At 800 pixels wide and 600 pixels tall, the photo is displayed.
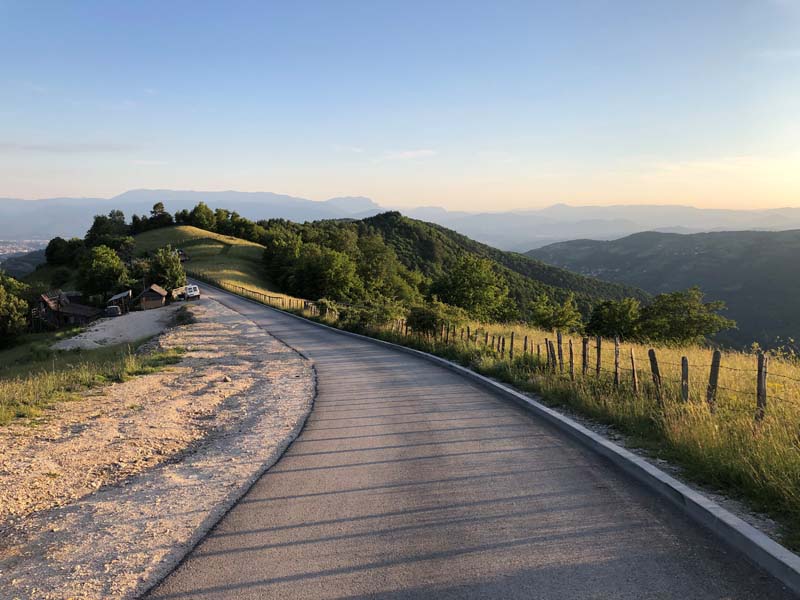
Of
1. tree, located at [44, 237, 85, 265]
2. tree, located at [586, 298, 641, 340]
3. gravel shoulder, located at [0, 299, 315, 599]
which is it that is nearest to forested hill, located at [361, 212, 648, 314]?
tree, located at [586, 298, 641, 340]

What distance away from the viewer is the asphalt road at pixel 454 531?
143 inches


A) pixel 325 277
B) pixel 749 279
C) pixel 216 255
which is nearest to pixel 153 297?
pixel 325 277

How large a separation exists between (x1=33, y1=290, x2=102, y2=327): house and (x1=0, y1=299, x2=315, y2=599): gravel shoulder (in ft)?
198

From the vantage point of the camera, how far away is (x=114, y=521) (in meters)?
4.95

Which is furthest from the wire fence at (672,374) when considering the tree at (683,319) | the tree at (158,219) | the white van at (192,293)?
the tree at (158,219)

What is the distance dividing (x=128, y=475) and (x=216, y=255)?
94.6 meters

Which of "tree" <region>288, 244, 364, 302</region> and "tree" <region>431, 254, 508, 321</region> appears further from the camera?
"tree" <region>288, 244, 364, 302</region>

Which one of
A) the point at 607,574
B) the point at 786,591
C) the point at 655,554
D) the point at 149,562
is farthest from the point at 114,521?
the point at 786,591

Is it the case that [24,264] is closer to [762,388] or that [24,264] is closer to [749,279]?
[762,388]

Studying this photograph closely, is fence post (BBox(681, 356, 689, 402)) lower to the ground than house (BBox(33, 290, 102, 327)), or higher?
higher

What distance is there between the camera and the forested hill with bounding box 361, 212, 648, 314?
109000 millimetres

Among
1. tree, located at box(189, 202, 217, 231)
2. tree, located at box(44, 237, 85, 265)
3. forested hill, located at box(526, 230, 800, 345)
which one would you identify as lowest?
forested hill, located at box(526, 230, 800, 345)

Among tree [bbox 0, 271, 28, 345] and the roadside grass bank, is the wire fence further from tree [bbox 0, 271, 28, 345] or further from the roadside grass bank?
tree [bbox 0, 271, 28, 345]

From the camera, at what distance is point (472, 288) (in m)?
56.2
